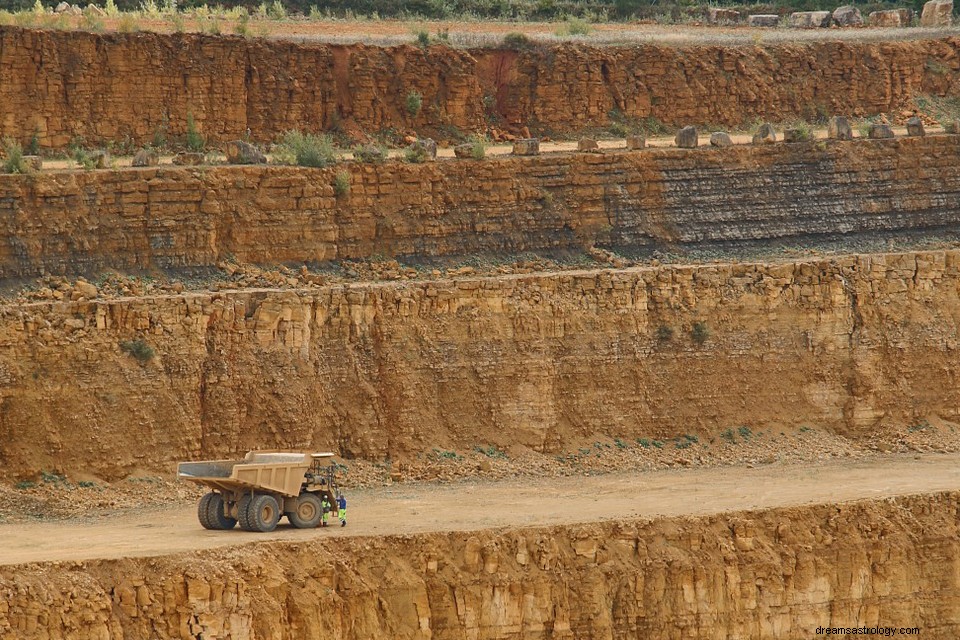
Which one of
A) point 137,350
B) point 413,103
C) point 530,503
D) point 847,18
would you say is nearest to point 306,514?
point 530,503

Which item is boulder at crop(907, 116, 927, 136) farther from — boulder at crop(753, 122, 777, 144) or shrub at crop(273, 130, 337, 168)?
shrub at crop(273, 130, 337, 168)

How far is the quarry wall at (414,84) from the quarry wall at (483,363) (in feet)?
25.8

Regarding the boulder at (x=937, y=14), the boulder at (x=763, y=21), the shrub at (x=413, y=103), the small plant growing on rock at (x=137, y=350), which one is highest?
the boulder at (x=937, y=14)

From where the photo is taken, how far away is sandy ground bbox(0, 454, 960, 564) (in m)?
33.3

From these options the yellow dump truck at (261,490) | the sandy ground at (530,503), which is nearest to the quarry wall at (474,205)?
the sandy ground at (530,503)

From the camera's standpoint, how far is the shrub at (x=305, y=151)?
42.9 metres

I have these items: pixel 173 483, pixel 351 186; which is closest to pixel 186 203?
pixel 351 186

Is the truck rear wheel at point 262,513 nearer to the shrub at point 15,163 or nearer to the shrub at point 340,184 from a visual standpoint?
the shrub at point 15,163

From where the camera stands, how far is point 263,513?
1362 inches

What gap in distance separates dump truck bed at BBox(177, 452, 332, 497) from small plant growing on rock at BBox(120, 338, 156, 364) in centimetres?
280

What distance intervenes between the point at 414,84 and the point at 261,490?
1622cm

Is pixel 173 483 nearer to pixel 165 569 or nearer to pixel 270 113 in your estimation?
pixel 165 569

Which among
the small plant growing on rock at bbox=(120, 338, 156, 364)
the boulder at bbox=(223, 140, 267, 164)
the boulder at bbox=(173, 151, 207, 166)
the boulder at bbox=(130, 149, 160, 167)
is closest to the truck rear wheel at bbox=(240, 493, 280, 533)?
the small plant growing on rock at bbox=(120, 338, 156, 364)

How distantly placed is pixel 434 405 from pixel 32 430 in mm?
6725
